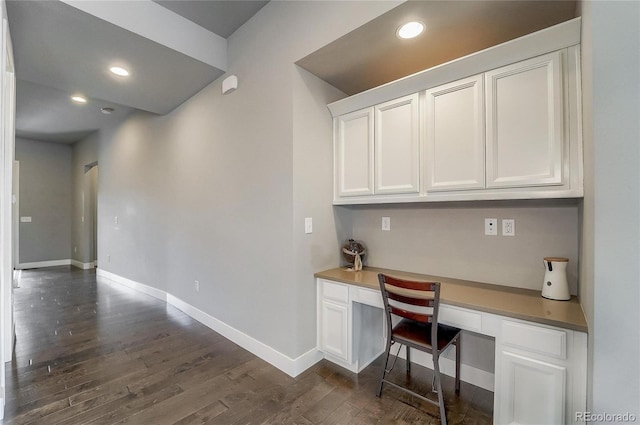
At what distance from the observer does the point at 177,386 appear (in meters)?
2.10

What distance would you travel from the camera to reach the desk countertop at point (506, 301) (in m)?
1.40

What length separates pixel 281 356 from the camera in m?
2.35

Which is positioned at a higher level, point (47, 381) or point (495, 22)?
point (495, 22)

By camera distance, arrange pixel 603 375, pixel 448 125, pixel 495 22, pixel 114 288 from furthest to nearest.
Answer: pixel 114 288, pixel 448 125, pixel 495 22, pixel 603 375

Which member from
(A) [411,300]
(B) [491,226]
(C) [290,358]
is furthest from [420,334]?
(C) [290,358]

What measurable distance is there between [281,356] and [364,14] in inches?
101

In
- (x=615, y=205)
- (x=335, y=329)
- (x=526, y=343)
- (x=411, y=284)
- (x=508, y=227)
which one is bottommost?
(x=335, y=329)

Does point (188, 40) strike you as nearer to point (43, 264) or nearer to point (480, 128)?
point (480, 128)

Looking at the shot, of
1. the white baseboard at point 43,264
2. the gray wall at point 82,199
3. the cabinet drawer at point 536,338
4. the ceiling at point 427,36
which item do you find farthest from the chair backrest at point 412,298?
the white baseboard at point 43,264

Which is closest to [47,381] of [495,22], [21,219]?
[495,22]

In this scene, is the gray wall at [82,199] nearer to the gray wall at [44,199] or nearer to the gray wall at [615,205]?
the gray wall at [44,199]

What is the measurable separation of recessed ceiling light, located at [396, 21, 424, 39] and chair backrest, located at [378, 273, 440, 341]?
1.62m

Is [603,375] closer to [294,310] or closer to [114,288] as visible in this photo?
[294,310]

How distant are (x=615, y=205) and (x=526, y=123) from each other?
2.47ft
